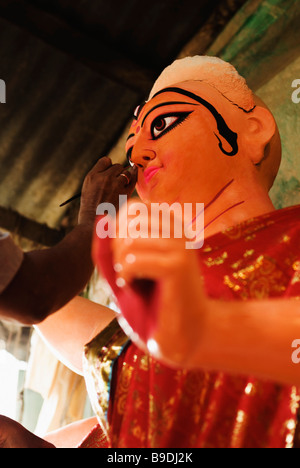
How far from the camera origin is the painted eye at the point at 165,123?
5.79ft

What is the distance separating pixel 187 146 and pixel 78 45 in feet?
6.46

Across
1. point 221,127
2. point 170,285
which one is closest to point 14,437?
point 170,285

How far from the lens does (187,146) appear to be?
172cm

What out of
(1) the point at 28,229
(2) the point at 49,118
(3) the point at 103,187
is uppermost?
(3) the point at 103,187

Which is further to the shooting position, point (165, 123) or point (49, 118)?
point (49, 118)

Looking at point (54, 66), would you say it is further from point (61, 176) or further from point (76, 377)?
point (76, 377)

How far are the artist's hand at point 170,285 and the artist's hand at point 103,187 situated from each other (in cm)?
49

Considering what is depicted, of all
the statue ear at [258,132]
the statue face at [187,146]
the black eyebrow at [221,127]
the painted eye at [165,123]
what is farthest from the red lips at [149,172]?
the statue ear at [258,132]

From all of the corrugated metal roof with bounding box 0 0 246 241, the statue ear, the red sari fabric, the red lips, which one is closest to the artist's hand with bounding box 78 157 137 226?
the red lips

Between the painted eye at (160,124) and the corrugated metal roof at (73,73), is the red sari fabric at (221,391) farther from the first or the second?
the corrugated metal roof at (73,73)

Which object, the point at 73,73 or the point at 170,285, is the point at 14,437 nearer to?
the point at 170,285

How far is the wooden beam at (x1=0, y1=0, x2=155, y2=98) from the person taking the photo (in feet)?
10.7

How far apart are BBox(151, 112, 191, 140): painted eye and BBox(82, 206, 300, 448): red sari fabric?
47 centimetres

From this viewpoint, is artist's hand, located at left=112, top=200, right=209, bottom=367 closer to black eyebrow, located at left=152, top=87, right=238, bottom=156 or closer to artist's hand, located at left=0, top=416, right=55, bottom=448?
artist's hand, located at left=0, top=416, right=55, bottom=448
